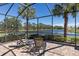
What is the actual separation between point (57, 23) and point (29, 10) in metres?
0.81

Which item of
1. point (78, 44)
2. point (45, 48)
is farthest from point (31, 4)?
point (78, 44)

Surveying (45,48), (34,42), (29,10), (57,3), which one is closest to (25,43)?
(34,42)

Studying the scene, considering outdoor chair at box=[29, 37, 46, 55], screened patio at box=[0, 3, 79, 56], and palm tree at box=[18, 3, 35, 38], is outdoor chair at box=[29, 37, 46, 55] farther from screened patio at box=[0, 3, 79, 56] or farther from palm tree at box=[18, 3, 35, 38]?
palm tree at box=[18, 3, 35, 38]

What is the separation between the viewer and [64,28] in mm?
4570

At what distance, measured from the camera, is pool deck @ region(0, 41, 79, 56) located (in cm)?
462

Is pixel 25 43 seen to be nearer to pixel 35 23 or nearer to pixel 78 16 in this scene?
pixel 35 23

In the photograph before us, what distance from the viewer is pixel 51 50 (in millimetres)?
4664

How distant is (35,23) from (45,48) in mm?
721

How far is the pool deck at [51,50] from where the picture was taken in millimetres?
4621

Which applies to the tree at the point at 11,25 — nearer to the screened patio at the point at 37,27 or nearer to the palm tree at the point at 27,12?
the screened patio at the point at 37,27

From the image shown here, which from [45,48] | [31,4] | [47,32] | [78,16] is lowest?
[45,48]

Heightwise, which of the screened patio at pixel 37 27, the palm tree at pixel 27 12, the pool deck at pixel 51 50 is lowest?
the pool deck at pixel 51 50

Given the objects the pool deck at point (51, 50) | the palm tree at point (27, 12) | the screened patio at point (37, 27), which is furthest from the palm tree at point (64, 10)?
the palm tree at point (27, 12)

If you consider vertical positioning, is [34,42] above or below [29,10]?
below
